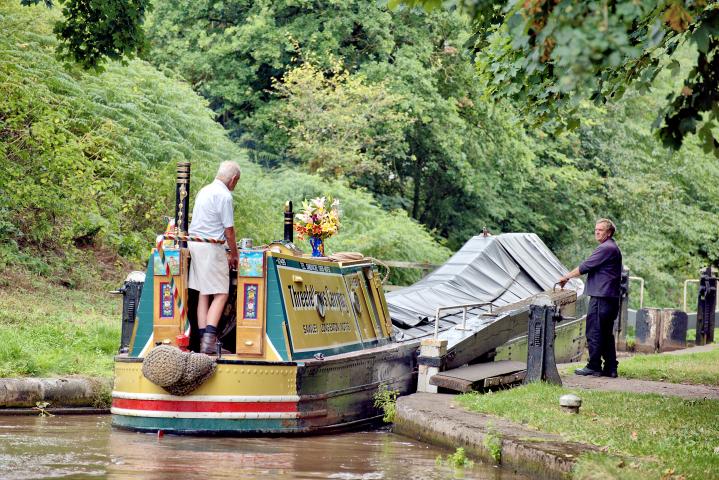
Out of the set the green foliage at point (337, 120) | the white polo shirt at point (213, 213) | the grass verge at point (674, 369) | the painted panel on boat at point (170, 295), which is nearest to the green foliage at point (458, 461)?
the painted panel on boat at point (170, 295)

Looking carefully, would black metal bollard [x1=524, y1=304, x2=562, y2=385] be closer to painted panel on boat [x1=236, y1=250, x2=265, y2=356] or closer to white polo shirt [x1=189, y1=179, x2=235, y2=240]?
painted panel on boat [x1=236, y1=250, x2=265, y2=356]

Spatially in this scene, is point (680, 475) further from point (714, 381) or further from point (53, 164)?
point (53, 164)

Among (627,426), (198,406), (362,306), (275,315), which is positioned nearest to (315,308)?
(275,315)

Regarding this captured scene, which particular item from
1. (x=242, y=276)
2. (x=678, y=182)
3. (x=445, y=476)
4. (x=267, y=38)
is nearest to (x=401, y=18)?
(x=267, y=38)

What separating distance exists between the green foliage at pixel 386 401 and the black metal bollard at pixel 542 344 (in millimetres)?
1533

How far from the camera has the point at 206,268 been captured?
10648mm

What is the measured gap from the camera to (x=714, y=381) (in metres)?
14.1

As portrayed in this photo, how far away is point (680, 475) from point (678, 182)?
31.2 metres

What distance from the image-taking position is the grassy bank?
478 inches

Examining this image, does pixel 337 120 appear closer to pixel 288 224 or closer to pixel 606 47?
pixel 288 224

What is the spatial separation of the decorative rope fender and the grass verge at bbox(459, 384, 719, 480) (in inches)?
106

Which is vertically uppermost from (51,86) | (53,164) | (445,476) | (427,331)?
(51,86)

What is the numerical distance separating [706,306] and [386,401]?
11.7 meters

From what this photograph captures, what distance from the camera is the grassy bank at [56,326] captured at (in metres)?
12.1
